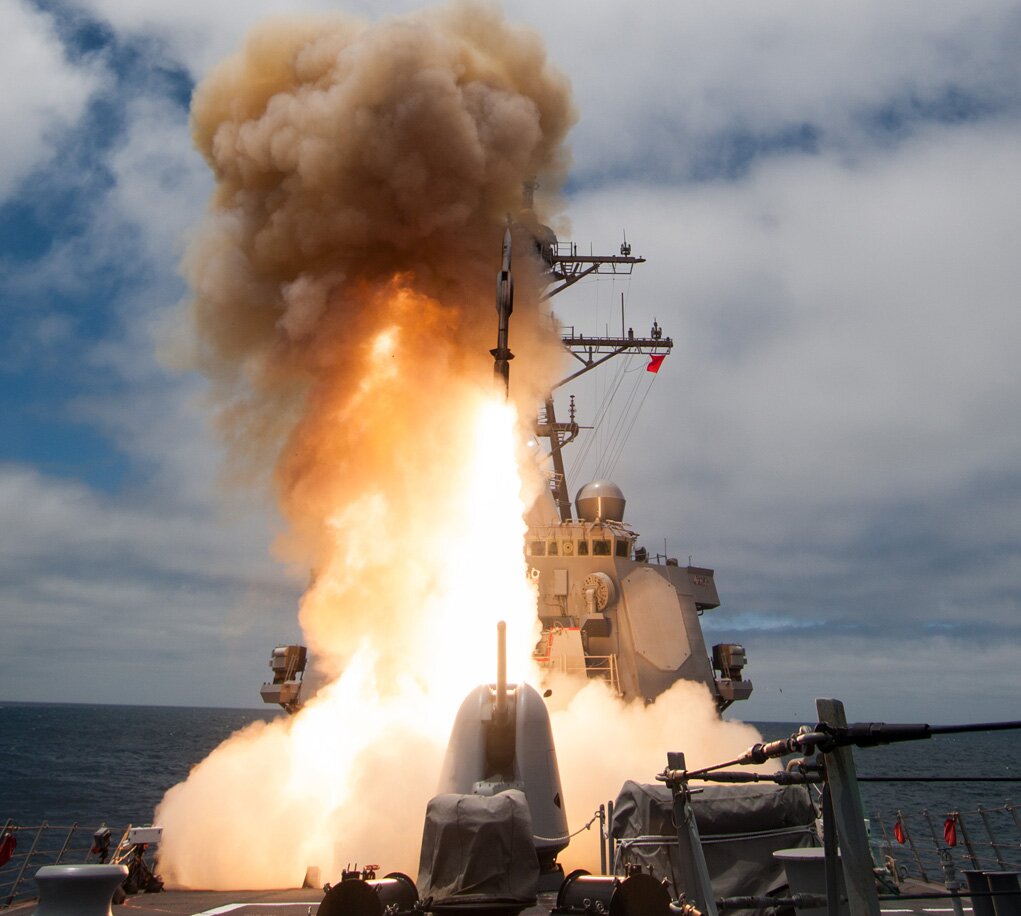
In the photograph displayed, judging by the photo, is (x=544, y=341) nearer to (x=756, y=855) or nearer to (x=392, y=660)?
(x=392, y=660)

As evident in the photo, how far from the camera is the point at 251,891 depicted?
41.4ft

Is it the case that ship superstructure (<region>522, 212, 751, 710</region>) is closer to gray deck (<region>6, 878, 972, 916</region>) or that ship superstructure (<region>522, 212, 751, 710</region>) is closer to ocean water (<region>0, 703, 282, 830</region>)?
gray deck (<region>6, 878, 972, 916</region>)

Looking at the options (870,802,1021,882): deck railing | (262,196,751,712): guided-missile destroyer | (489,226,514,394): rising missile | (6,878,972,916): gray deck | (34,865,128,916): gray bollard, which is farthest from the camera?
(262,196,751,712): guided-missile destroyer

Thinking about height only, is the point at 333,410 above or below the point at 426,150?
below

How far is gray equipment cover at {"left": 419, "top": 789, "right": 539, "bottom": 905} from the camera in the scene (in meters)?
6.49

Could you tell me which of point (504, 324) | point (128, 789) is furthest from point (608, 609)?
point (128, 789)

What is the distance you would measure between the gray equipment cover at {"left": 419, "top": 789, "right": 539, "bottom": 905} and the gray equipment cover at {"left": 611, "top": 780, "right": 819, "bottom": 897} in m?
1.81

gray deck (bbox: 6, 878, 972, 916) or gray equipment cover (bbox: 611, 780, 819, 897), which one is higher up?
gray equipment cover (bbox: 611, 780, 819, 897)

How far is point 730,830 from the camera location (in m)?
8.48

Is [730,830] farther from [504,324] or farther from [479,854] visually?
[504,324]

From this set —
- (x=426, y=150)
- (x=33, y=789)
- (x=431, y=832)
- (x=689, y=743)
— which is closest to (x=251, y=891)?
(x=431, y=832)

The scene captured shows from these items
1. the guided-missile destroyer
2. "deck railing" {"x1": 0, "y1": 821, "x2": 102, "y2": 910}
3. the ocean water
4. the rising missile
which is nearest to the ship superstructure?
the guided-missile destroyer

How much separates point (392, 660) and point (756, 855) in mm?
7860

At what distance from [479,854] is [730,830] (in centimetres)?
312
